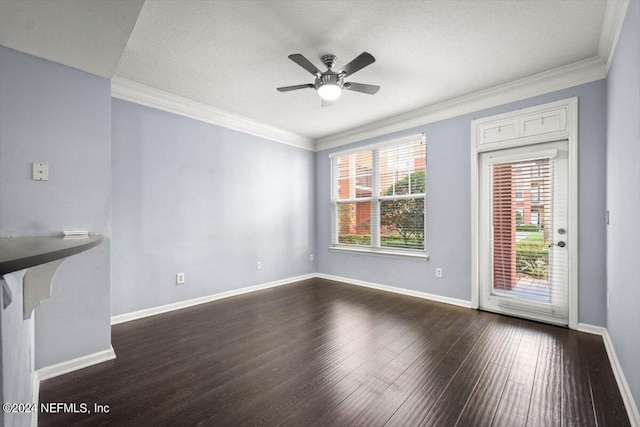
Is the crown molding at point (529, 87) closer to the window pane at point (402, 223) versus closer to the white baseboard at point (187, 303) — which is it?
the window pane at point (402, 223)

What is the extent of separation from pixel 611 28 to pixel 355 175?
331cm

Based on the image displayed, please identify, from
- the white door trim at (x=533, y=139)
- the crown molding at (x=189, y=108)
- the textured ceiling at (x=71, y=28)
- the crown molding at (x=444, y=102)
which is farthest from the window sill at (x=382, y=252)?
the textured ceiling at (x=71, y=28)

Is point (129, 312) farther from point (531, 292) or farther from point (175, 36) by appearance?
point (531, 292)

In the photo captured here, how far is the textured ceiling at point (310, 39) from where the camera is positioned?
6.21 ft

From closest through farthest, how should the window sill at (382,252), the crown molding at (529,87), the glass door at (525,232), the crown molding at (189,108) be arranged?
the crown molding at (529,87) < the glass door at (525,232) < the crown molding at (189,108) < the window sill at (382,252)

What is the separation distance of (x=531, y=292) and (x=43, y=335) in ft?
14.8

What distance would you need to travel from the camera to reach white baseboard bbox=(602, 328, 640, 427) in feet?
5.11

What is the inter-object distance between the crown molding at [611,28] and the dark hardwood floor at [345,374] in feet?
8.35

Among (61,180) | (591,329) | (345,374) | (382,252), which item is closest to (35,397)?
(61,180)

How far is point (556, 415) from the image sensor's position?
1.64m

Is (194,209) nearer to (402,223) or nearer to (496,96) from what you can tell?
(402,223)

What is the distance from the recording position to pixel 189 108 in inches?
143

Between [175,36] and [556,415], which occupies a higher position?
[175,36]

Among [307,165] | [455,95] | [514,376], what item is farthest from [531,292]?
[307,165]
